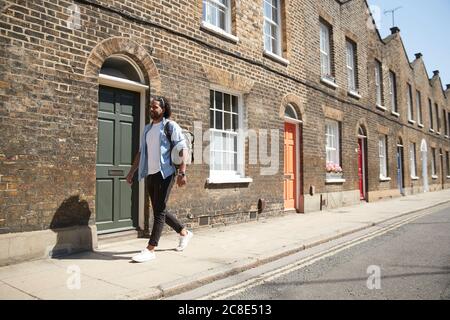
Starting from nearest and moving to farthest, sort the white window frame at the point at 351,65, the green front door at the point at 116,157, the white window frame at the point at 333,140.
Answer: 1. the green front door at the point at 116,157
2. the white window frame at the point at 333,140
3. the white window frame at the point at 351,65

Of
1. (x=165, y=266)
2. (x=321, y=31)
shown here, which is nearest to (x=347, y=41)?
(x=321, y=31)

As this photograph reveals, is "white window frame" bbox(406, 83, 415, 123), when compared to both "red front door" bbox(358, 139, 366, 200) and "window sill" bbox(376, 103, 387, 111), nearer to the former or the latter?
"window sill" bbox(376, 103, 387, 111)

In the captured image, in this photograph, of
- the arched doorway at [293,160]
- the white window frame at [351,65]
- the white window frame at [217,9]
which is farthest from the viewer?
the white window frame at [351,65]

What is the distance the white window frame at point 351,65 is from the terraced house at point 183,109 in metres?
0.07

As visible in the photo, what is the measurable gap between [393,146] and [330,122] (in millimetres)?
6870

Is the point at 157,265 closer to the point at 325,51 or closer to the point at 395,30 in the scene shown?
the point at 325,51

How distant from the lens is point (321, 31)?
12.7 m

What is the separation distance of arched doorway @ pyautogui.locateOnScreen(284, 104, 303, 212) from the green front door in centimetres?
524

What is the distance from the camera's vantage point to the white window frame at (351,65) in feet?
47.6

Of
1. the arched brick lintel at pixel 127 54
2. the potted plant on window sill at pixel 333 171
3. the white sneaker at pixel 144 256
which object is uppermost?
the arched brick lintel at pixel 127 54

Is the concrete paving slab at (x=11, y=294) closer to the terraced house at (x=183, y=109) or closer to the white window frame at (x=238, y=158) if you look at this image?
the terraced house at (x=183, y=109)

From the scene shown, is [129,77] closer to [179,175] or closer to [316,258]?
[179,175]

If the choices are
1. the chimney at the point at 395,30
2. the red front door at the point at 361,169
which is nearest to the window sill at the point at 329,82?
the red front door at the point at 361,169

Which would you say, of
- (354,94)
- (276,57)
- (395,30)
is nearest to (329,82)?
(354,94)
